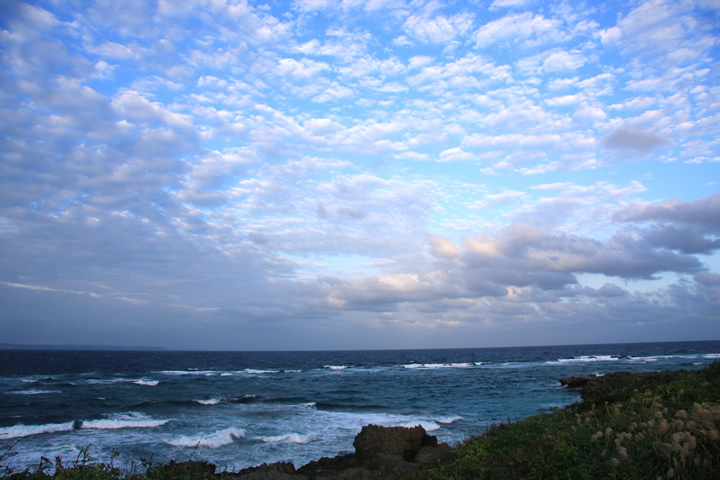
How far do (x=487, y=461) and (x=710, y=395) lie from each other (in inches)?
244

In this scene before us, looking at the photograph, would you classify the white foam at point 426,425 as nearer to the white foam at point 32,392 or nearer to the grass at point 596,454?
the grass at point 596,454

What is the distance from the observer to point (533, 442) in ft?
19.8

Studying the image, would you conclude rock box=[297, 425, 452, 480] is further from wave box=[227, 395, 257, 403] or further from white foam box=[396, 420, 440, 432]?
wave box=[227, 395, 257, 403]

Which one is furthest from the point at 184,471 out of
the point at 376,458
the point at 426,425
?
the point at 426,425

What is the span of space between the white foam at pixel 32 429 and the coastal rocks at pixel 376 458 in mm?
15757

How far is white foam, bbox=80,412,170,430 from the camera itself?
2209 cm

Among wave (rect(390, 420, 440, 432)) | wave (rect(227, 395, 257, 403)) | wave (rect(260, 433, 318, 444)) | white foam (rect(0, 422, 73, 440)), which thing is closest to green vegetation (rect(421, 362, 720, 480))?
wave (rect(260, 433, 318, 444))

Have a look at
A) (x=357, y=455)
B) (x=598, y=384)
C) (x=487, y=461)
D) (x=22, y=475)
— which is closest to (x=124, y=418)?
(x=357, y=455)

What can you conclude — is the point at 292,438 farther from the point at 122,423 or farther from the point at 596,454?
the point at 596,454

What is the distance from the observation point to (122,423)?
2288 centimetres

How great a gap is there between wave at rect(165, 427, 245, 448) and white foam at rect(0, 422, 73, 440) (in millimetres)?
7515

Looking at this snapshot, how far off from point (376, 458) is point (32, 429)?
19729 millimetres

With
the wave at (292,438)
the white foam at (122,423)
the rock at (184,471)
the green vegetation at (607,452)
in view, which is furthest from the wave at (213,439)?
the green vegetation at (607,452)

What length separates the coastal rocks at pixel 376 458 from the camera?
11.2 metres
